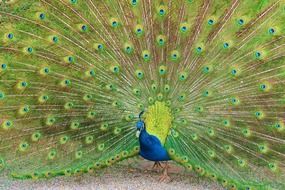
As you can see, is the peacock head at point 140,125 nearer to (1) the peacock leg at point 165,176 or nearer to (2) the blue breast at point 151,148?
(2) the blue breast at point 151,148

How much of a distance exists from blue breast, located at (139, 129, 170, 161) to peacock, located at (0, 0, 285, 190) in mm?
10

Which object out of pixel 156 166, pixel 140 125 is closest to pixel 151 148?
pixel 140 125

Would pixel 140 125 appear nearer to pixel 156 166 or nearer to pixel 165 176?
pixel 165 176

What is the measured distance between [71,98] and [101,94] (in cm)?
29

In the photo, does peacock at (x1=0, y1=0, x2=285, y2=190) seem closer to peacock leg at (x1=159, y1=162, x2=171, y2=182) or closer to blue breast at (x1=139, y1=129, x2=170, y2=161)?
blue breast at (x1=139, y1=129, x2=170, y2=161)

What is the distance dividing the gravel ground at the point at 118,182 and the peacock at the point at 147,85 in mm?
335

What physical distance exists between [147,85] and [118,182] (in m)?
1.11

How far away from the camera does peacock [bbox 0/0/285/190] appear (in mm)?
4348

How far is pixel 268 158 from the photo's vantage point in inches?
175

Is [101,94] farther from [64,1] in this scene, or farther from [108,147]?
[64,1]

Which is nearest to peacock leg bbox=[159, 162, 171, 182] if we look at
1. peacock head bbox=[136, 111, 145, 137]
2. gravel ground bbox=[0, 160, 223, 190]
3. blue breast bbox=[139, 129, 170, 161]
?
gravel ground bbox=[0, 160, 223, 190]

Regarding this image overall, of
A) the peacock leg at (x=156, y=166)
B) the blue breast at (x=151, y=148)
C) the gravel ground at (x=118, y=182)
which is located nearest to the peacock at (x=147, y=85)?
the blue breast at (x=151, y=148)

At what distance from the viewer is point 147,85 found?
448 cm

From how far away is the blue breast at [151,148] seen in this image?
442 cm
